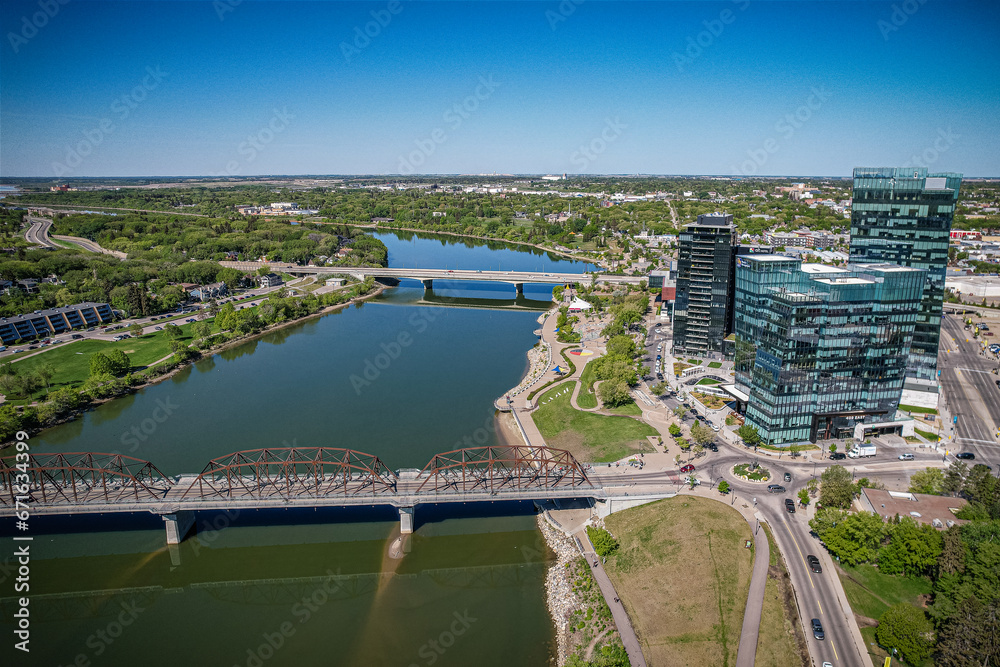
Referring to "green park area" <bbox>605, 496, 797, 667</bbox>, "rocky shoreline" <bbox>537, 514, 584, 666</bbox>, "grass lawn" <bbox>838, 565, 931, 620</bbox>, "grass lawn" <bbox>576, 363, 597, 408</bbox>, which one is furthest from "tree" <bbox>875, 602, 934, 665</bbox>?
"grass lawn" <bbox>576, 363, 597, 408</bbox>

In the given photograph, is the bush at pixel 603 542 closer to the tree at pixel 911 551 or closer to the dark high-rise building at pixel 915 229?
the tree at pixel 911 551

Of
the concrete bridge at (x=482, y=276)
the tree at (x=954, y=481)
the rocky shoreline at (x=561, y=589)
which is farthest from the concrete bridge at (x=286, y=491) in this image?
the concrete bridge at (x=482, y=276)

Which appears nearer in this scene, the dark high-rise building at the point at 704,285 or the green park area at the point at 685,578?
the green park area at the point at 685,578

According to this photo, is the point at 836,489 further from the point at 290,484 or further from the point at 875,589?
the point at 290,484

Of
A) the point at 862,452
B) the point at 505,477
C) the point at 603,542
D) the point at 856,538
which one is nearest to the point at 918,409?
the point at 862,452

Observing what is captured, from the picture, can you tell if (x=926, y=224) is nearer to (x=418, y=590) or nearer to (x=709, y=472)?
(x=709, y=472)

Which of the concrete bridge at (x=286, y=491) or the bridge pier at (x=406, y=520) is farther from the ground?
the concrete bridge at (x=286, y=491)

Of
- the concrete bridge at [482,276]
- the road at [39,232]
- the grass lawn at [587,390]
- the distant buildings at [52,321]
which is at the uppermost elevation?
the road at [39,232]

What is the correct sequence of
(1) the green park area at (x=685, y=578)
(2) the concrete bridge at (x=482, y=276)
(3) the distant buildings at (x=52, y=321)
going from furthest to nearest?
1. (2) the concrete bridge at (x=482, y=276)
2. (3) the distant buildings at (x=52, y=321)
3. (1) the green park area at (x=685, y=578)
